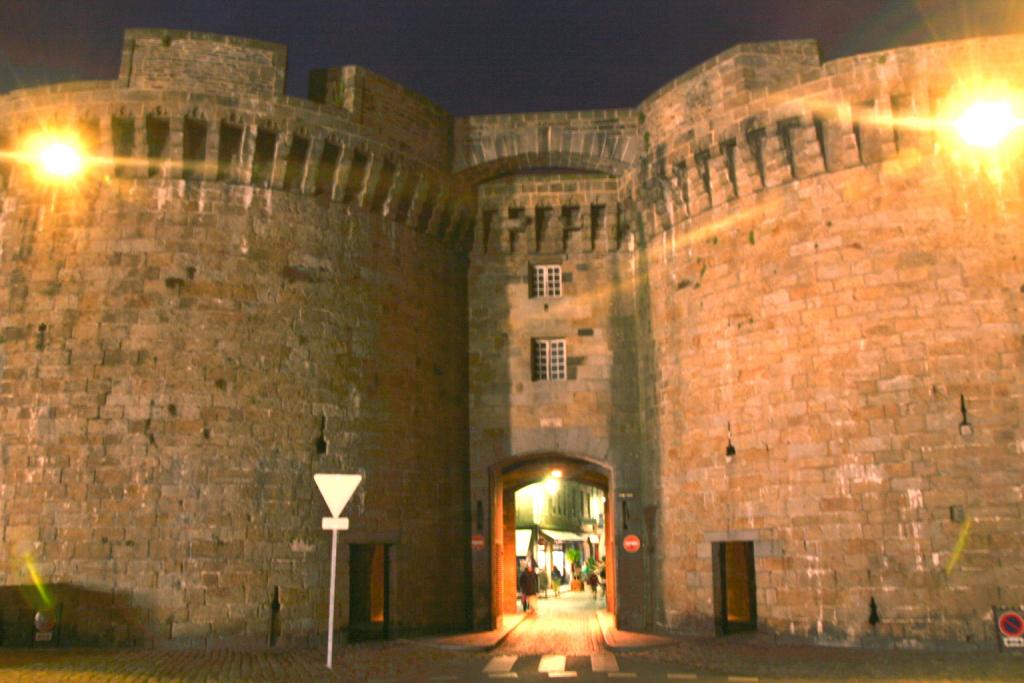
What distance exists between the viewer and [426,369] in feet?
53.6

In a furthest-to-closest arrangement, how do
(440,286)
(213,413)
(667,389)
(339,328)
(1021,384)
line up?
(440,286), (667,389), (339,328), (213,413), (1021,384)

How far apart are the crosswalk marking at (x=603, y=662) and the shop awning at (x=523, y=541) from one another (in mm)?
15199

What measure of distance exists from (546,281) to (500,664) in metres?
8.53

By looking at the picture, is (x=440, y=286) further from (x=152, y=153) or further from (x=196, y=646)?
(x=196, y=646)

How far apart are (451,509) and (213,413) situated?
197 inches

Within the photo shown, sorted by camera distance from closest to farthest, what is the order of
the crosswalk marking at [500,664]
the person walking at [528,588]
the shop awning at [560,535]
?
1. the crosswalk marking at [500,664]
2. the person walking at [528,588]
3. the shop awning at [560,535]

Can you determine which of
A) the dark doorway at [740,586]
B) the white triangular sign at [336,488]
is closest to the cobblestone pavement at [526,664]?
the white triangular sign at [336,488]

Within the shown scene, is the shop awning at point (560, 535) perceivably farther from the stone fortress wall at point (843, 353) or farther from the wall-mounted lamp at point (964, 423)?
the wall-mounted lamp at point (964, 423)

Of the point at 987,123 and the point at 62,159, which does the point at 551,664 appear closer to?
the point at 987,123

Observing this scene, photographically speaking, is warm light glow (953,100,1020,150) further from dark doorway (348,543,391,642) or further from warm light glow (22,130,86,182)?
warm light glow (22,130,86,182)

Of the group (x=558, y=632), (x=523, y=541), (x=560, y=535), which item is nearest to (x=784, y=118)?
(x=558, y=632)

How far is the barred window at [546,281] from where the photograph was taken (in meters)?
17.9

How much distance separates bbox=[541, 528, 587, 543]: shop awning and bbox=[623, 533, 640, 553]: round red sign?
13.8m

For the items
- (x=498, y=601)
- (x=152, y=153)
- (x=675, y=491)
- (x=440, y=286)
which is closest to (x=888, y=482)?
(x=675, y=491)
